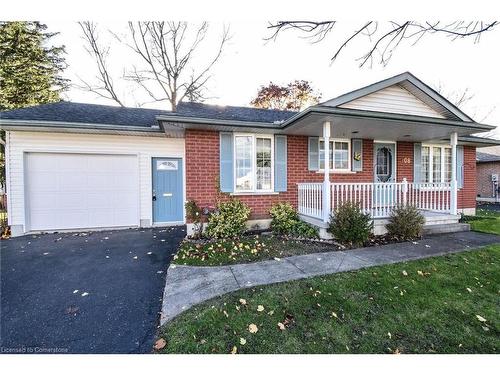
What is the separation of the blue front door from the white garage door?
609mm

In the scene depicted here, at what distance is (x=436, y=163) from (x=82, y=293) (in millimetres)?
11931

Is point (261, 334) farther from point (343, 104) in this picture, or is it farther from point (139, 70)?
point (139, 70)

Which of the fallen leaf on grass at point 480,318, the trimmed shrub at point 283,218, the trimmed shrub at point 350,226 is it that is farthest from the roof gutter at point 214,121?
the fallen leaf on grass at point 480,318

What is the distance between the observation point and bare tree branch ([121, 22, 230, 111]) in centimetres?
1470

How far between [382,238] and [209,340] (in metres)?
5.28

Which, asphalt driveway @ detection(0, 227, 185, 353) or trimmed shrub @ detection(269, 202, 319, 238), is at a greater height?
trimmed shrub @ detection(269, 202, 319, 238)

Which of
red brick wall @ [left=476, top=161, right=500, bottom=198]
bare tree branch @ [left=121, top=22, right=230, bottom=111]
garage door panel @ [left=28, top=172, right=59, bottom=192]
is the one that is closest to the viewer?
garage door panel @ [left=28, top=172, right=59, bottom=192]

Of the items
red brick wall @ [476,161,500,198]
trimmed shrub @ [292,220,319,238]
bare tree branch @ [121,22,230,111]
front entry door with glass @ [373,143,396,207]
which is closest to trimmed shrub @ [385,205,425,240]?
trimmed shrub @ [292,220,319,238]

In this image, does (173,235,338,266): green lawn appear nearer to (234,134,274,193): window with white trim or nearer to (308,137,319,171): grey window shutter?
(234,134,274,193): window with white trim

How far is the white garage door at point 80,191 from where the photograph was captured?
6941mm

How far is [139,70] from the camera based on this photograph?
15.5 metres

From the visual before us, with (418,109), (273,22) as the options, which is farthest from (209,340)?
(418,109)

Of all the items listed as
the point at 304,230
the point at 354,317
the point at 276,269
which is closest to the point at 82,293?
the point at 276,269

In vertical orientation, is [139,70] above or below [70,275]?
above
